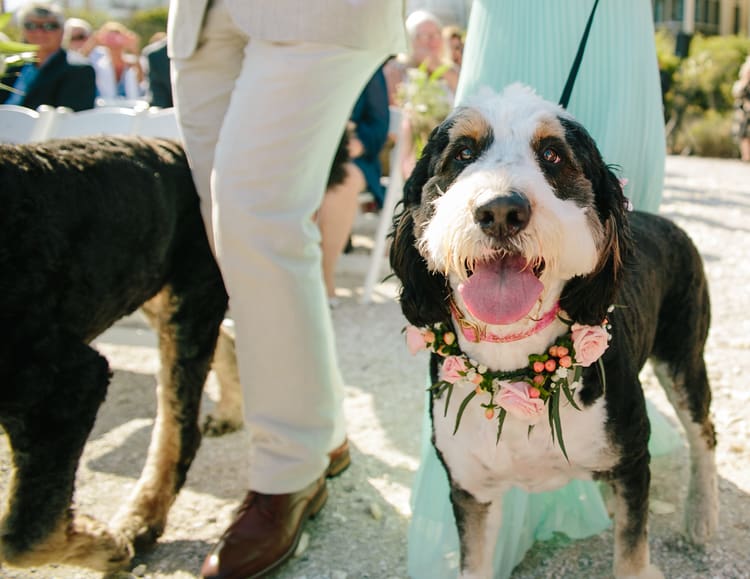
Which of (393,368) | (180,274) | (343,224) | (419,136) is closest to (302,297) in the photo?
(180,274)

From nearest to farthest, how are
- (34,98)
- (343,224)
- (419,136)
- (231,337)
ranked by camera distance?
(231,337) → (34,98) → (343,224) → (419,136)

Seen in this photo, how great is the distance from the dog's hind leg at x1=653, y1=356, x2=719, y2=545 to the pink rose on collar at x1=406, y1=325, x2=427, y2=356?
997 millimetres

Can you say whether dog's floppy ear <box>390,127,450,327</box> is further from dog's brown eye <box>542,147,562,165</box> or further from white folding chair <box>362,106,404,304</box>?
white folding chair <box>362,106,404,304</box>

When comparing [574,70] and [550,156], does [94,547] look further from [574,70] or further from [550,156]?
[574,70]

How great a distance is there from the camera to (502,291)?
6.10 feet

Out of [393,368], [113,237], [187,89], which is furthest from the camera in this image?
[393,368]

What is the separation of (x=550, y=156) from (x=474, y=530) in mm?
1068

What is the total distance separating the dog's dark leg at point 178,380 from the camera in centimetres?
281

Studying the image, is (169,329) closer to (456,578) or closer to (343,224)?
(456,578)

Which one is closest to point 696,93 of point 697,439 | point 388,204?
point 388,204

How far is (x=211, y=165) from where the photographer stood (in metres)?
2.74

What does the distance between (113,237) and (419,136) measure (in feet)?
16.6

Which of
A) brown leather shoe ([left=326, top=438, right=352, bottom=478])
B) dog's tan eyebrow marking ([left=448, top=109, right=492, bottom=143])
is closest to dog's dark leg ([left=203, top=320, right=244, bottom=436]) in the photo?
brown leather shoe ([left=326, top=438, right=352, bottom=478])

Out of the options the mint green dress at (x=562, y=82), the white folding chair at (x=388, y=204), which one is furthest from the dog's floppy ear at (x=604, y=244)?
the white folding chair at (x=388, y=204)
